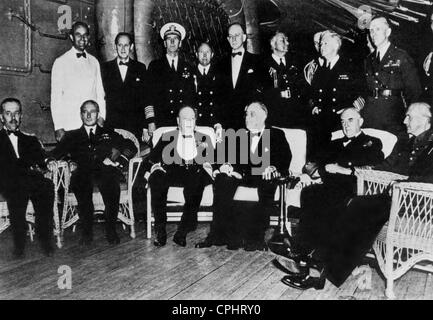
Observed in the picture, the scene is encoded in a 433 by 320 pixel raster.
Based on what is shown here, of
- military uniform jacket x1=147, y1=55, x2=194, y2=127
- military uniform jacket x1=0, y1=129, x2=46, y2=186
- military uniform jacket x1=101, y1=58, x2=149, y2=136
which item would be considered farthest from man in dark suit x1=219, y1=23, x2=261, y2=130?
military uniform jacket x1=0, y1=129, x2=46, y2=186

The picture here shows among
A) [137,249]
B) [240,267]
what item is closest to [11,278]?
[137,249]

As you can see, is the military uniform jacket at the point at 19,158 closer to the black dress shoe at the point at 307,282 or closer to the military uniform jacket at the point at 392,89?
the black dress shoe at the point at 307,282

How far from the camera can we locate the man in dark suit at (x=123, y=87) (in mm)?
4270

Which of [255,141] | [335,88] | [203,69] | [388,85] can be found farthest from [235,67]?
[388,85]

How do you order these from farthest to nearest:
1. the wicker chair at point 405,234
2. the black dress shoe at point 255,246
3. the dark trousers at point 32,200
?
the black dress shoe at point 255,246 < the dark trousers at point 32,200 < the wicker chair at point 405,234

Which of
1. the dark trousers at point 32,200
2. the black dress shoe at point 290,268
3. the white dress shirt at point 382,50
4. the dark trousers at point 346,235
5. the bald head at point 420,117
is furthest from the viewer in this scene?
the white dress shirt at point 382,50

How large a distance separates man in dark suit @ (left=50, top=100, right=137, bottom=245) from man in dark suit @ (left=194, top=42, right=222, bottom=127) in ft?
2.52

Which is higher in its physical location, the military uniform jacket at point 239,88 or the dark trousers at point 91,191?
the military uniform jacket at point 239,88

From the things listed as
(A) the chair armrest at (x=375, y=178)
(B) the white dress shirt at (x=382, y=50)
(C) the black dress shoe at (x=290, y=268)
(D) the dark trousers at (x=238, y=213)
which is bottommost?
(C) the black dress shoe at (x=290, y=268)

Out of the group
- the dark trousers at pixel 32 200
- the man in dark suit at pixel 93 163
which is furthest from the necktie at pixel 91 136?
the dark trousers at pixel 32 200

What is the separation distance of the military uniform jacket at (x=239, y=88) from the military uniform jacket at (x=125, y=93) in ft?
2.43

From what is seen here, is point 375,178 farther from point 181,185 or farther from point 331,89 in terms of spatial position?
point 181,185

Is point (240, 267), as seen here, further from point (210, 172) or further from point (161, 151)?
point (161, 151)

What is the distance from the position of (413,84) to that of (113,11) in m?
2.96
